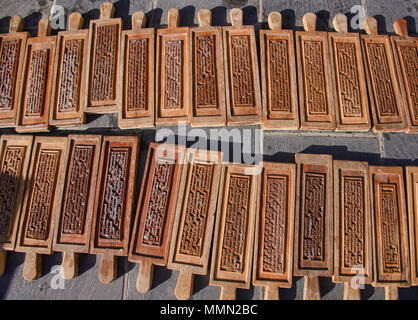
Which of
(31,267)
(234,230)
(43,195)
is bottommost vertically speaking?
(31,267)

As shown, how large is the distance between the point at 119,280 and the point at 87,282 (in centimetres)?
28

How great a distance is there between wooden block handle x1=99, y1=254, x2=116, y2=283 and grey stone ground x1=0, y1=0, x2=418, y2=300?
0.11 metres

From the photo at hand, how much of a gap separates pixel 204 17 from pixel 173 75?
687mm

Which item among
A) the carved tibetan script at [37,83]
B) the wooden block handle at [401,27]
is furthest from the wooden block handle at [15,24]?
the wooden block handle at [401,27]

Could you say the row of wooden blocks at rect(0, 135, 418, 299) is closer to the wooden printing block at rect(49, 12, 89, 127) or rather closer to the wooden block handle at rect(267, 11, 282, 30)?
the wooden printing block at rect(49, 12, 89, 127)

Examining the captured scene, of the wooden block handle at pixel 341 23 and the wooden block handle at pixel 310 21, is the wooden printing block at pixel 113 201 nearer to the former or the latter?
the wooden block handle at pixel 310 21

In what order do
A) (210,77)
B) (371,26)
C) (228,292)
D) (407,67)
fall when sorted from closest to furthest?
(228,292) → (210,77) → (407,67) → (371,26)

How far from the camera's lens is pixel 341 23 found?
117 inches

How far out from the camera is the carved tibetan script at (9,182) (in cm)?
262

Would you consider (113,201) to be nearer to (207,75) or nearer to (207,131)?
(207,131)

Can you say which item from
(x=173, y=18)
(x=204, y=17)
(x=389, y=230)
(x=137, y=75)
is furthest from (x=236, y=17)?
(x=389, y=230)

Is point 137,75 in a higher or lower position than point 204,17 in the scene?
lower

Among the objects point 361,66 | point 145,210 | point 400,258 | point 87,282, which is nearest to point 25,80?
point 145,210

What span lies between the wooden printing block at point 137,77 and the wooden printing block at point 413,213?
89.7 inches
